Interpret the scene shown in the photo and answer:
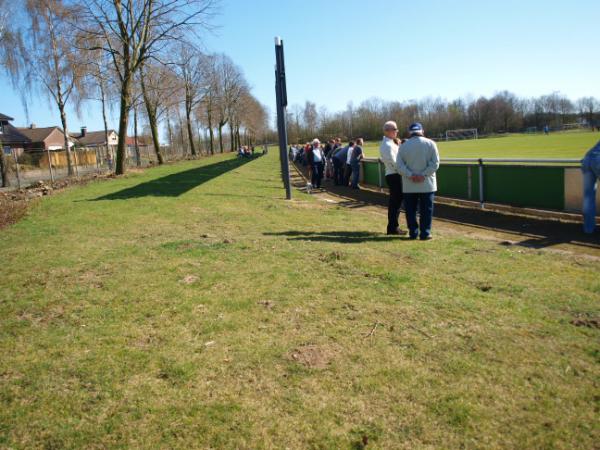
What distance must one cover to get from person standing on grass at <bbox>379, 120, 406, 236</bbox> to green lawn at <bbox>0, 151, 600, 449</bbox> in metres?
1.33

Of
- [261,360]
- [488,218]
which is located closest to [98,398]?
[261,360]

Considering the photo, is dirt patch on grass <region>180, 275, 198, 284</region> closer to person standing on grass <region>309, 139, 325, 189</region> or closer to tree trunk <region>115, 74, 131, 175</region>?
person standing on grass <region>309, 139, 325, 189</region>

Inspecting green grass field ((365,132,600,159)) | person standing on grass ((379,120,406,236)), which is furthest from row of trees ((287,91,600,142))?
person standing on grass ((379,120,406,236))

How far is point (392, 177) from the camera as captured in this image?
8.30 m

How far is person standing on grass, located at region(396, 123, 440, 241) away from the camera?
746 centimetres

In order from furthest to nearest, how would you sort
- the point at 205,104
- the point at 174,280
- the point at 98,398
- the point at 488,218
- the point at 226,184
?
the point at 205,104
the point at 226,184
the point at 488,218
the point at 174,280
the point at 98,398

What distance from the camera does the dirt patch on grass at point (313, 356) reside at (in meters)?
3.42

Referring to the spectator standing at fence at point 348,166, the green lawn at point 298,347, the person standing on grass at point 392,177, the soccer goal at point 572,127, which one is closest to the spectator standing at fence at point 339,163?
the spectator standing at fence at point 348,166

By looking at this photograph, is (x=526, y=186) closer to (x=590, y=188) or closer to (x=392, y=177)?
(x=590, y=188)

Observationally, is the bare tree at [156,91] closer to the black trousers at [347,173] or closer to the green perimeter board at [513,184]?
the black trousers at [347,173]

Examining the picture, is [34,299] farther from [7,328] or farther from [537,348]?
[537,348]

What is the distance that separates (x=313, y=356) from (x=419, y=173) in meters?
4.71

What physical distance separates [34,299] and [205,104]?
53.4 meters

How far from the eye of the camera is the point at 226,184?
57.1 ft
